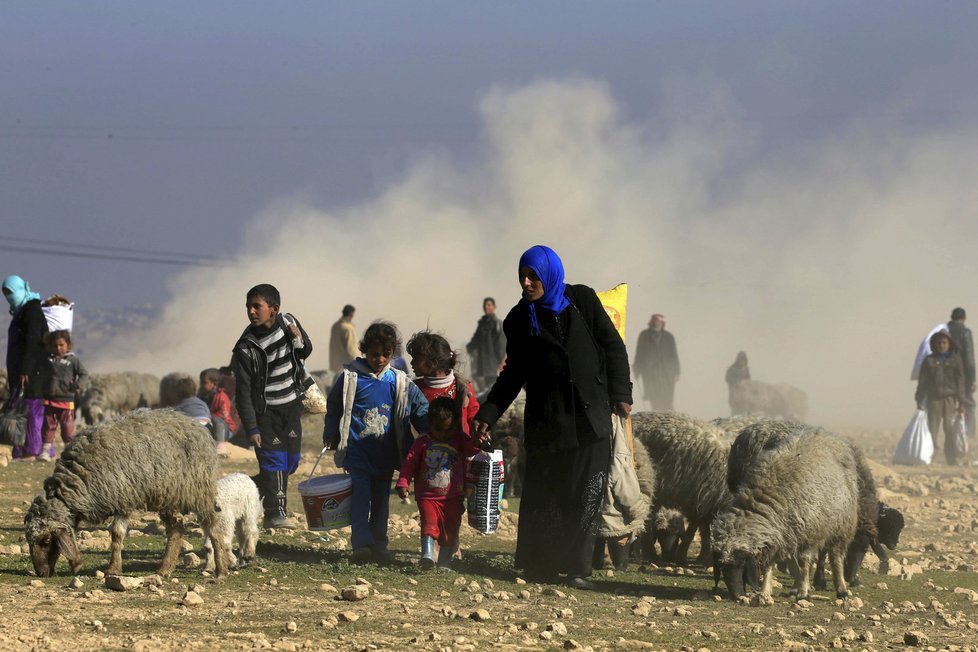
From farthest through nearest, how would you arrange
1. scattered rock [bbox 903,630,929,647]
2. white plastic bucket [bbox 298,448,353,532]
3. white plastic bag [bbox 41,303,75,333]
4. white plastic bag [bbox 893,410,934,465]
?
1. white plastic bag [bbox 893,410,934,465]
2. white plastic bag [bbox 41,303,75,333]
3. white plastic bucket [bbox 298,448,353,532]
4. scattered rock [bbox 903,630,929,647]

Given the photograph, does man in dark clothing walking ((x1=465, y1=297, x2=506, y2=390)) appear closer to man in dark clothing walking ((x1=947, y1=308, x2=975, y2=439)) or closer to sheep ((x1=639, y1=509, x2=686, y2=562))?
man in dark clothing walking ((x1=947, y1=308, x2=975, y2=439))

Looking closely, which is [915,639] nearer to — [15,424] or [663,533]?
[663,533]

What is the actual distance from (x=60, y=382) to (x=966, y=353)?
12747 mm

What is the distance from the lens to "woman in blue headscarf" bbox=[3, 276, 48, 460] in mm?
14531


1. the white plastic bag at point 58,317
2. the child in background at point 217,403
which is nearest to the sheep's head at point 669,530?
the child in background at point 217,403

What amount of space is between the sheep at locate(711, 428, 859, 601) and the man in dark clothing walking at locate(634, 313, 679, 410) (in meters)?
16.4

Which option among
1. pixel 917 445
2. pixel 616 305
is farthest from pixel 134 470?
pixel 917 445

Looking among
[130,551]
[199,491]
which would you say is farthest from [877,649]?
[130,551]

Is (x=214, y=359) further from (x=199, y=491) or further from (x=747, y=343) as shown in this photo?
(x=199, y=491)

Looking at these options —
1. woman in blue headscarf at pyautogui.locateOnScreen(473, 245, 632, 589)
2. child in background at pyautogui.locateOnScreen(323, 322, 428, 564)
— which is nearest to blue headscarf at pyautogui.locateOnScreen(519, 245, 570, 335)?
woman in blue headscarf at pyautogui.locateOnScreen(473, 245, 632, 589)

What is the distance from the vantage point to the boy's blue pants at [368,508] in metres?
8.77

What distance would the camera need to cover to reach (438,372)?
30.0 feet

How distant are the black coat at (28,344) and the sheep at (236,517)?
6656mm

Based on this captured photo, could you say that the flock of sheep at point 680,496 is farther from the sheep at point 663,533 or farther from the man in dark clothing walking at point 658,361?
the man in dark clothing walking at point 658,361
